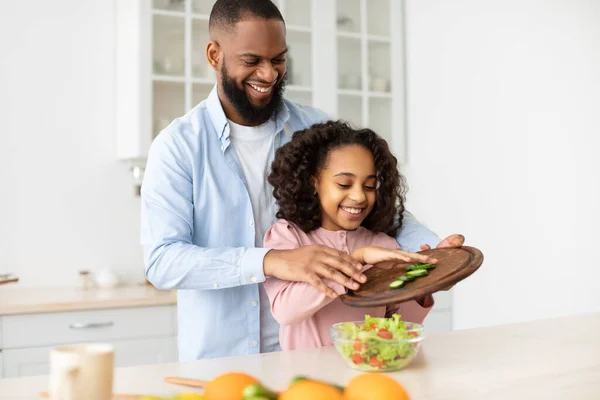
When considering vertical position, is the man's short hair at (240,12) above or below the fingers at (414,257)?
above

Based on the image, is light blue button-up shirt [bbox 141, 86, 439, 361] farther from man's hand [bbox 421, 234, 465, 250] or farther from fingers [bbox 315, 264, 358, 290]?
fingers [bbox 315, 264, 358, 290]

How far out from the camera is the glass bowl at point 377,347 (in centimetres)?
126

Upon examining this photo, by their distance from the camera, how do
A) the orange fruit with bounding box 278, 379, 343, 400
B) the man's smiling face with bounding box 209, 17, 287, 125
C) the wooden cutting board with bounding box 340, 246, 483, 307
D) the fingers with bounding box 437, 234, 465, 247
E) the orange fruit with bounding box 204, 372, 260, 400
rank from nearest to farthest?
the orange fruit with bounding box 278, 379, 343, 400 → the orange fruit with bounding box 204, 372, 260, 400 → the wooden cutting board with bounding box 340, 246, 483, 307 → the fingers with bounding box 437, 234, 465, 247 → the man's smiling face with bounding box 209, 17, 287, 125


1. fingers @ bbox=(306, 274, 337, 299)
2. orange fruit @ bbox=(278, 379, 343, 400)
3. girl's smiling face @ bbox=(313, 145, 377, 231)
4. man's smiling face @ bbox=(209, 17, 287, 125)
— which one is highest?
man's smiling face @ bbox=(209, 17, 287, 125)

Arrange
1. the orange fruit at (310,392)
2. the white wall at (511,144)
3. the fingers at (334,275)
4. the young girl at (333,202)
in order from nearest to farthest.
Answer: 1. the orange fruit at (310,392)
2. the fingers at (334,275)
3. the young girl at (333,202)
4. the white wall at (511,144)

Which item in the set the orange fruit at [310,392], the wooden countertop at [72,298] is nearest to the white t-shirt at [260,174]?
the orange fruit at [310,392]

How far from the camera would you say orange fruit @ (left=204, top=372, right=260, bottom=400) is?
942mm

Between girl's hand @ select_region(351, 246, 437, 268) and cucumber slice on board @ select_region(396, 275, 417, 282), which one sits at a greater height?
girl's hand @ select_region(351, 246, 437, 268)

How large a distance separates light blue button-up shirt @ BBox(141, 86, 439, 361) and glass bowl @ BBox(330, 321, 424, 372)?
0.50 metres

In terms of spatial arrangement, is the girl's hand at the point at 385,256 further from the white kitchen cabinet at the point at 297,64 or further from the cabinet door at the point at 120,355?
the white kitchen cabinet at the point at 297,64

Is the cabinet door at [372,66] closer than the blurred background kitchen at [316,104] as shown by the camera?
No

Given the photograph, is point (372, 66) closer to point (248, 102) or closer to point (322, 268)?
point (248, 102)

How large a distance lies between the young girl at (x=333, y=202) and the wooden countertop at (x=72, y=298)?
129 centimetres

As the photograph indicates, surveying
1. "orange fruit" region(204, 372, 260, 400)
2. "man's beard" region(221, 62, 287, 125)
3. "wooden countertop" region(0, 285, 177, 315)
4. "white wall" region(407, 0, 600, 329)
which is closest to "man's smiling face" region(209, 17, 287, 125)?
"man's beard" region(221, 62, 287, 125)
